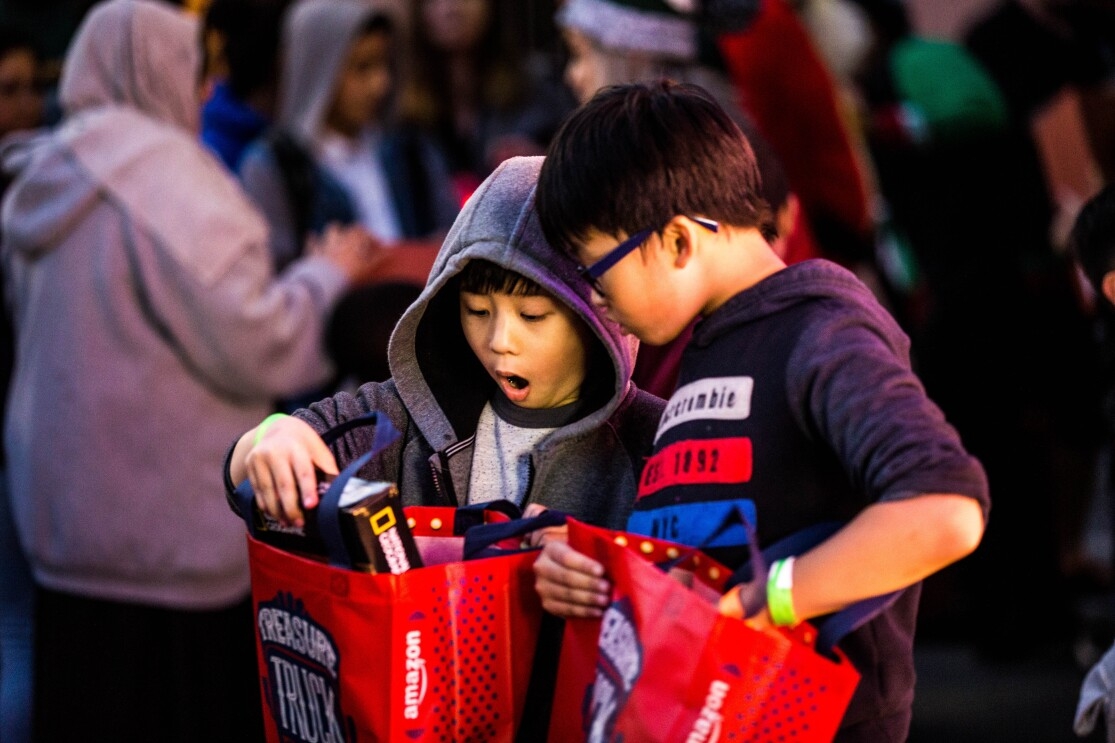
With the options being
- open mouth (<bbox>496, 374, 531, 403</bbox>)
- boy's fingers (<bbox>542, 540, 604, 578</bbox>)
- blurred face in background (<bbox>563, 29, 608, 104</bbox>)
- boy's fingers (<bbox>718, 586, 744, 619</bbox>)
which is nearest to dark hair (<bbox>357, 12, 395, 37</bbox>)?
blurred face in background (<bbox>563, 29, 608, 104</bbox>)

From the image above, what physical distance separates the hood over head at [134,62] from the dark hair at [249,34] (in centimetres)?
73

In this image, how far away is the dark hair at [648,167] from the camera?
1.83m

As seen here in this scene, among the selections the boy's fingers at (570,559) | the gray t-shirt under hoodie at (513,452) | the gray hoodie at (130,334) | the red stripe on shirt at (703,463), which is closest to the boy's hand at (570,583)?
the boy's fingers at (570,559)

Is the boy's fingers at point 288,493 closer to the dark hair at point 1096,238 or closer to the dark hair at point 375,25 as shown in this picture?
the dark hair at point 1096,238

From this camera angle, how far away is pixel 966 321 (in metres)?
5.38

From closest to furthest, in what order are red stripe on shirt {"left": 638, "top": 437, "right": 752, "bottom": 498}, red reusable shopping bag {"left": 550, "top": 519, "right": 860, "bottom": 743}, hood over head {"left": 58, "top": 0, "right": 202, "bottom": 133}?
red reusable shopping bag {"left": 550, "top": 519, "right": 860, "bottom": 743} → red stripe on shirt {"left": 638, "top": 437, "right": 752, "bottom": 498} → hood over head {"left": 58, "top": 0, "right": 202, "bottom": 133}

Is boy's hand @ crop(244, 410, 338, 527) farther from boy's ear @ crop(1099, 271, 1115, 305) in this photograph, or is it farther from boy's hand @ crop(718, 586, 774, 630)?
boy's ear @ crop(1099, 271, 1115, 305)

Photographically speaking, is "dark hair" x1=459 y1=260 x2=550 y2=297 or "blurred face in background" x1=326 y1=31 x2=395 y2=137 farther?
"blurred face in background" x1=326 y1=31 x2=395 y2=137

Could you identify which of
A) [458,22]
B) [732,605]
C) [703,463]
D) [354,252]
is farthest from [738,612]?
[458,22]

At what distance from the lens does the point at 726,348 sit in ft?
6.13

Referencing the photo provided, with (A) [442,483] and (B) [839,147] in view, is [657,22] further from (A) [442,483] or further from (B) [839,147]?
(A) [442,483]

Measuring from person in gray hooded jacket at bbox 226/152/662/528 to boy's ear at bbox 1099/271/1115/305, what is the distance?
3.06 ft

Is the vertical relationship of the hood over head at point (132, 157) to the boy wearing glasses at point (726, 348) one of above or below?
below

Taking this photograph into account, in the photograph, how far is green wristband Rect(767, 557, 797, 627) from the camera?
5.41 ft
